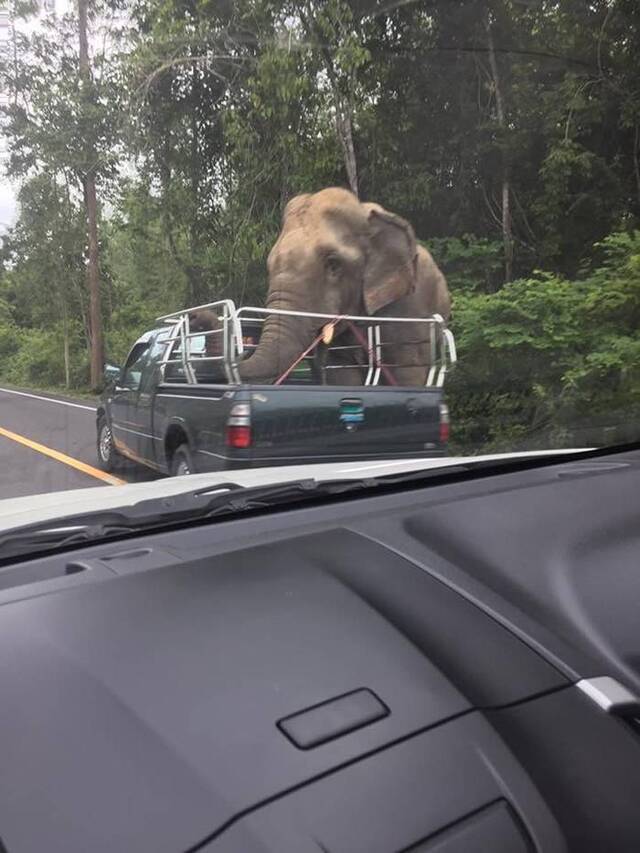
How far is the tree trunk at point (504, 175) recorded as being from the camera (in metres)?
5.73

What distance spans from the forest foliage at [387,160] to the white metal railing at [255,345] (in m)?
0.26

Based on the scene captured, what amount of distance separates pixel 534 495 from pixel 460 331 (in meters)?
5.15

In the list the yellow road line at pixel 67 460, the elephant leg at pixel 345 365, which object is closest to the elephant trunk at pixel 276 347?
the elephant leg at pixel 345 365

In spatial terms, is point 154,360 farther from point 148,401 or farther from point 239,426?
point 239,426

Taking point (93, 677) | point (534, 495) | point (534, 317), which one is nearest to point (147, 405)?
point (534, 317)

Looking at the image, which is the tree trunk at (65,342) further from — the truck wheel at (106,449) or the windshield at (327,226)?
the truck wheel at (106,449)

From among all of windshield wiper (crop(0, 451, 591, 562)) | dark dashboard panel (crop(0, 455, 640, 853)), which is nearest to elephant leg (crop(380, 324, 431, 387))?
windshield wiper (crop(0, 451, 591, 562))

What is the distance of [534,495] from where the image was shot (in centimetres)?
292

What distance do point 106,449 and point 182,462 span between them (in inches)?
78.0

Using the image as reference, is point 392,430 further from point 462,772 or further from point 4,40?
point 462,772

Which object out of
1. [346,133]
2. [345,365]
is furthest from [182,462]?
[346,133]

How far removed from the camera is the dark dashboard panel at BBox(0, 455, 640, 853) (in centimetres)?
154

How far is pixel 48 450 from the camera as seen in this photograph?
7.21 m

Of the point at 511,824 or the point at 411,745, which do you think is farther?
the point at 411,745
